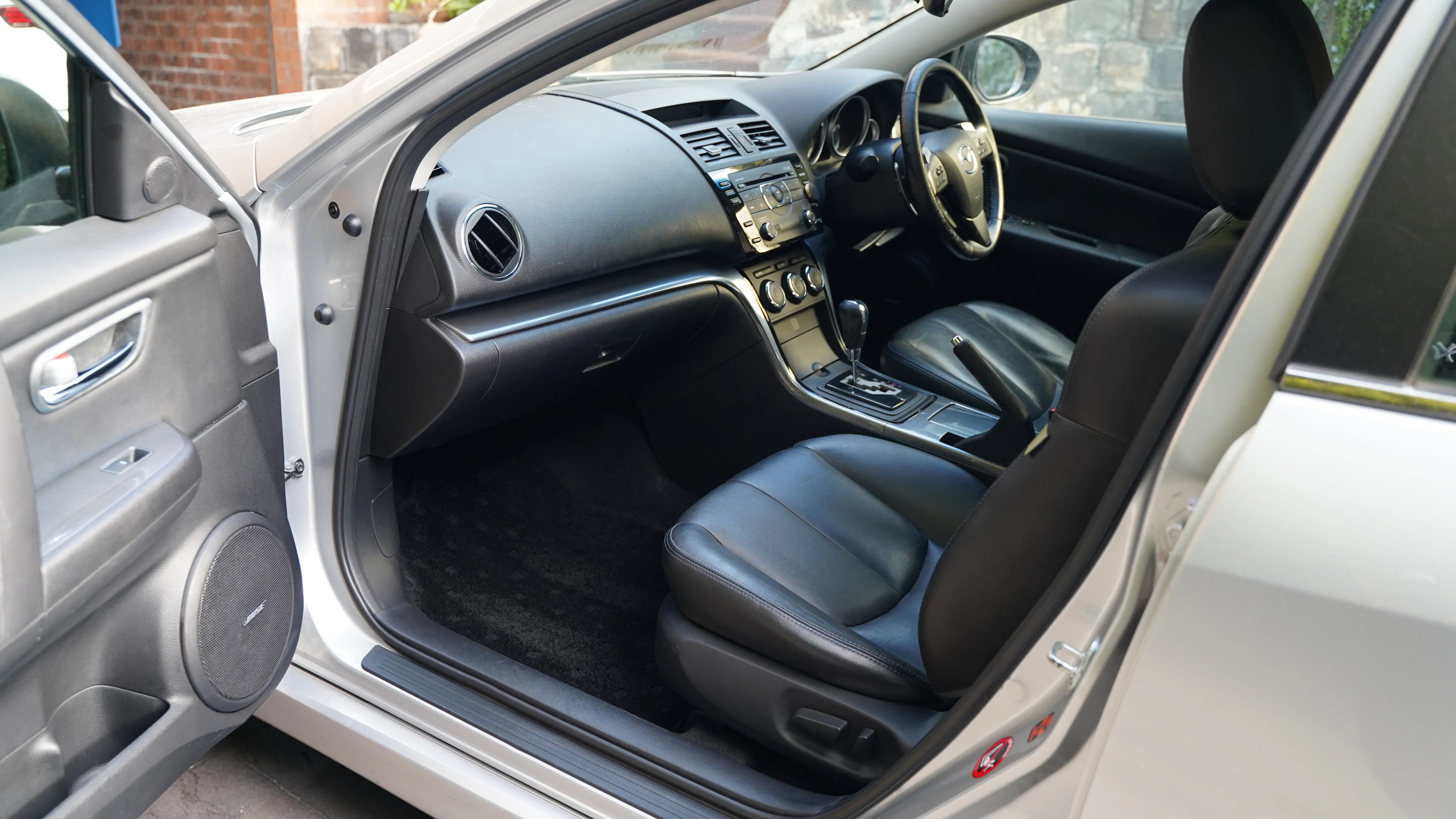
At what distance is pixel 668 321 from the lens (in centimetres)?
213

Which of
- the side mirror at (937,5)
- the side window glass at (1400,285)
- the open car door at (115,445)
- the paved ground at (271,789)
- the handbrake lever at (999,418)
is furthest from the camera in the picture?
the handbrake lever at (999,418)

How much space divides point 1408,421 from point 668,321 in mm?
1523

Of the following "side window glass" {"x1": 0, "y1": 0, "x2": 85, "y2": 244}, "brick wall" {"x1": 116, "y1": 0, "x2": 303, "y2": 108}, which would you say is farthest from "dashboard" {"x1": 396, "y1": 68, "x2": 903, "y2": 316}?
"brick wall" {"x1": 116, "y1": 0, "x2": 303, "y2": 108}

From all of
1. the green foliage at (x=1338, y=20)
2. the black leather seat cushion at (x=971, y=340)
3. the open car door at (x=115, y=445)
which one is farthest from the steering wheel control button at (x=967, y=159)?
the open car door at (x=115, y=445)

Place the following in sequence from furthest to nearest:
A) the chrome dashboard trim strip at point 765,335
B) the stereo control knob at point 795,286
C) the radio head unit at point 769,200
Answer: the stereo control knob at point 795,286, the radio head unit at point 769,200, the chrome dashboard trim strip at point 765,335

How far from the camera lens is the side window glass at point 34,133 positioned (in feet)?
3.54

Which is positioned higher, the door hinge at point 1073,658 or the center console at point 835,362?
the door hinge at point 1073,658

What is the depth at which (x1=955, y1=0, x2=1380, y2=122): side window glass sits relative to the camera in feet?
9.11

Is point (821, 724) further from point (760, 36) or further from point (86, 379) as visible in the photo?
point (760, 36)

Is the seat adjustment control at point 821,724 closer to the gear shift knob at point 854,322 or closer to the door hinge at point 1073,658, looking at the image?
the door hinge at point 1073,658

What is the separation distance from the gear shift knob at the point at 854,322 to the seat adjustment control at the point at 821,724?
1055 millimetres

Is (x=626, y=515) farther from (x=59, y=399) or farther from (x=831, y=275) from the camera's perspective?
(x=59, y=399)

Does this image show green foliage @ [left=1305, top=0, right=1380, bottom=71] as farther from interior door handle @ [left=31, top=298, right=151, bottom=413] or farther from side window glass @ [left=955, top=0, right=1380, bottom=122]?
side window glass @ [left=955, top=0, right=1380, bottom=122]

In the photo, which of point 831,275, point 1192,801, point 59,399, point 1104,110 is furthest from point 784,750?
point 1104,110
